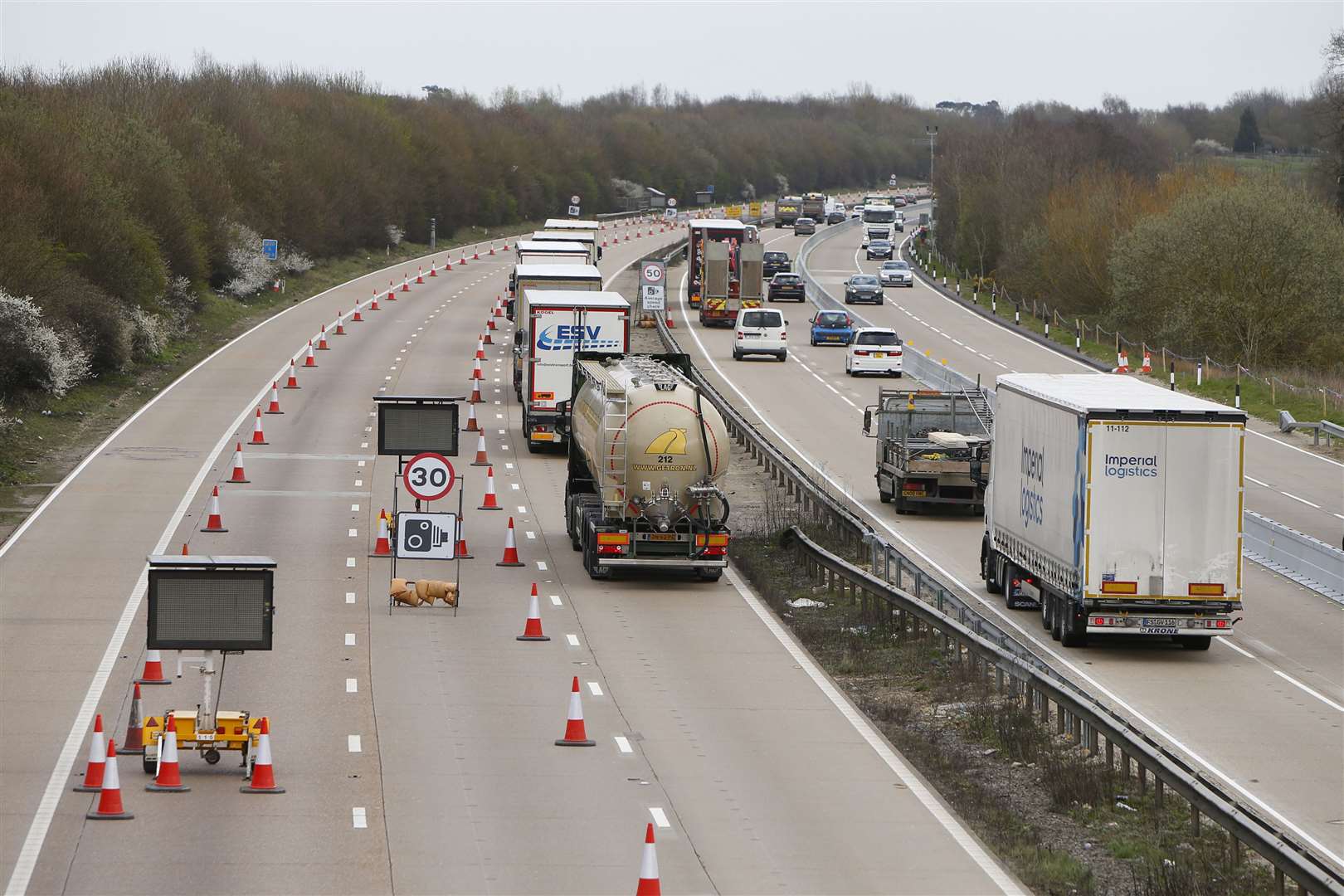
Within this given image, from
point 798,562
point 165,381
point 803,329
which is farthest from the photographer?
point 803,329

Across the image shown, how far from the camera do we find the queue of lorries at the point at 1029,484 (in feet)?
75.0

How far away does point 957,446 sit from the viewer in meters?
34.4

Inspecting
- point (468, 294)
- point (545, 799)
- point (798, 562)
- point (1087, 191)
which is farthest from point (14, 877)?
point (1087, 191)

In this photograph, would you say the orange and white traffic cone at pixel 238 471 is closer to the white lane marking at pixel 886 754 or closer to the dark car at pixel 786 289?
the white lane marking at pixel 886 754

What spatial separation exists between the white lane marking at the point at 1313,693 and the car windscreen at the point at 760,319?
131ft

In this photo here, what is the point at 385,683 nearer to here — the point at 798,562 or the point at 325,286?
the point at 798,562

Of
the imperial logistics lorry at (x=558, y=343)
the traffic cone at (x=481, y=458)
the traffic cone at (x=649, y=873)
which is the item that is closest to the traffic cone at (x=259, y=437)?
the traffic cone at (x=481, y=458)

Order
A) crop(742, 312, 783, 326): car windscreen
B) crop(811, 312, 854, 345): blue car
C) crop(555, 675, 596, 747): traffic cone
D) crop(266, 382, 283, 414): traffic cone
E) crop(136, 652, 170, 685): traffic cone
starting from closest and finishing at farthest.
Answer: crop(555, 675, 596, 747): traffic cone
crop(136, 652, 170, 685): traffic cone
crop(266, 382, 283, 414): traffic cone
crop(742, 312, 783, 326): car windscreen
crop(811, 312, 854, 345): blue car

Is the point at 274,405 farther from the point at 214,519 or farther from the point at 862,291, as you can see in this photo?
the point at 862,291

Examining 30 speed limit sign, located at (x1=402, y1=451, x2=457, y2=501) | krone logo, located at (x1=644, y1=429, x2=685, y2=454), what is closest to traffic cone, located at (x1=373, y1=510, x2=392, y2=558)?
30 speed limit sign, located at (x1=402, y1=451, x2=457, y2=501)

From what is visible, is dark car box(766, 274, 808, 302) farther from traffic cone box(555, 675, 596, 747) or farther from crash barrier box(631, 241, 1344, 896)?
traffic cone box(555, 675, 596, 747)

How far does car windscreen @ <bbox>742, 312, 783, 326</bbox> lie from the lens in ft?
205

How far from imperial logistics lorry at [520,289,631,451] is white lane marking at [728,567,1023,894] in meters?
14.6

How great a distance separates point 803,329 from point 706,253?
15.5 ft
